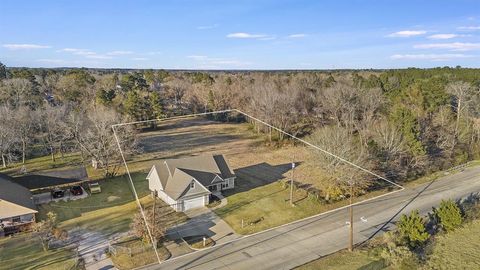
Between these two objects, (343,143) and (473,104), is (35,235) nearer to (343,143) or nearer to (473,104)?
(343,143)

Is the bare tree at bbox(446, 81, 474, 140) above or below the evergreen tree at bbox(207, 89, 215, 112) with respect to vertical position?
above

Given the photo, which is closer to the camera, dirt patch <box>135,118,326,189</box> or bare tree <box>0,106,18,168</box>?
dirt patch <box>135,118,326,189</box>

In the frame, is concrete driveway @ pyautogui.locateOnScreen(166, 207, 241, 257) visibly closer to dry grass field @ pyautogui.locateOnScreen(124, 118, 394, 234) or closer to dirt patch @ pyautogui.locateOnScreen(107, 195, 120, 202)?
dry grass field @ pyautogui.locateOnScreen(124, 118, 394, 234)

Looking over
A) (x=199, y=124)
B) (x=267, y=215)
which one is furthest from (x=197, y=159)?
(x=199, y=124)

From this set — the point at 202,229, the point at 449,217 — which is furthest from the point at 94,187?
the point at 449,217

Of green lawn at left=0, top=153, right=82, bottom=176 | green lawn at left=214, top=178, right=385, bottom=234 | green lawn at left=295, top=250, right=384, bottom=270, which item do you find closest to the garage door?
green lawn at left=214, top=178, right=385, bottom=234

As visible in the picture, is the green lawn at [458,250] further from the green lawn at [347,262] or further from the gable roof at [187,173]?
the gable roof at [187,173]

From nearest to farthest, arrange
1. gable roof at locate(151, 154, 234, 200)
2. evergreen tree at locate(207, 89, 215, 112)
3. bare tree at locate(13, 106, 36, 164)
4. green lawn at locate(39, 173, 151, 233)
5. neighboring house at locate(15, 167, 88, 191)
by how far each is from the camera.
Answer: green lawn at locate(39, 173, 151, 233) → gable roof at locate(151, 154, 234, 200) → neighboring house at locate(15, 167, 88, 191) → bare tree at locate(13, 106, 36, 164) → evergreen tree at locate(207, 89, 215, 112)
